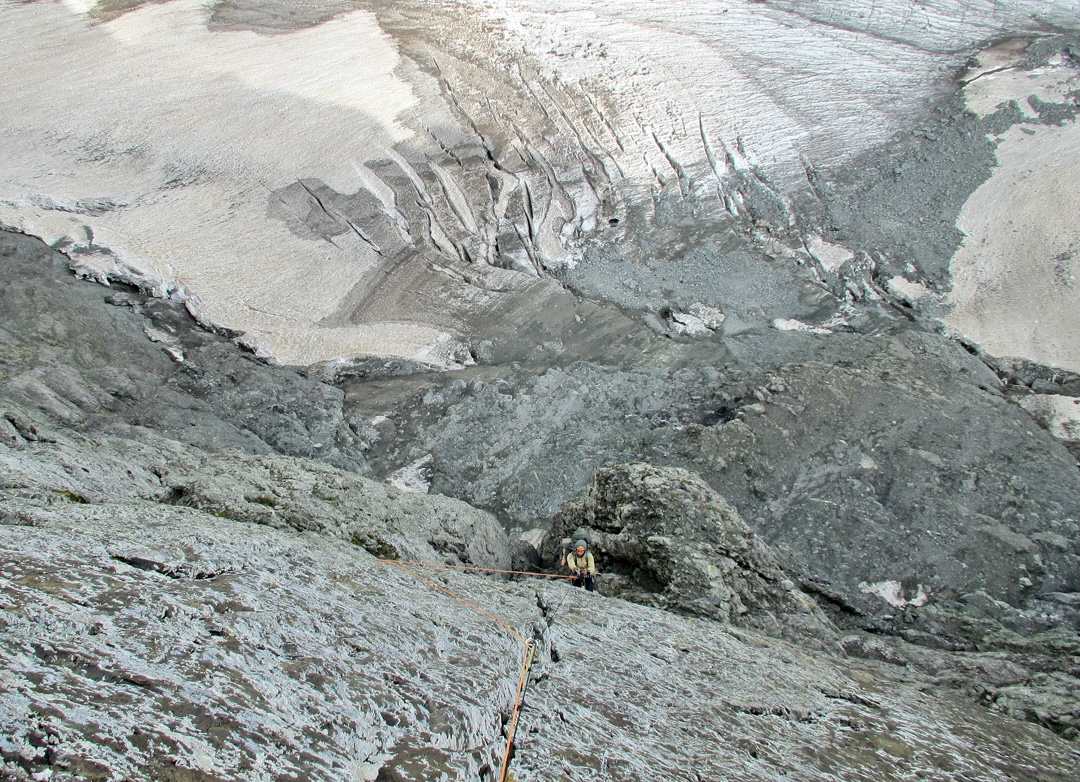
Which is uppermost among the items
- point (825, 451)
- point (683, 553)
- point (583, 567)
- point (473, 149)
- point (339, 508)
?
point (473, 149)

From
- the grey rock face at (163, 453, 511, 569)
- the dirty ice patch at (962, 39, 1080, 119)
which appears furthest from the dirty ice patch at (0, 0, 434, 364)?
the dirty ice patch at (962, 39, 1080, 119)

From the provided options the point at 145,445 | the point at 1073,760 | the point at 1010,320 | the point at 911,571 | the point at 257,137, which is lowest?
the point at 911,571

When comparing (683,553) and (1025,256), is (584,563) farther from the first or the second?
(1025,256)

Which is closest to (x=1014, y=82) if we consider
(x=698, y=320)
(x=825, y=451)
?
(x=698, y=320)

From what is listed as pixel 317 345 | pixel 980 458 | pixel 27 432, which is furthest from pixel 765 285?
pixel 27 432

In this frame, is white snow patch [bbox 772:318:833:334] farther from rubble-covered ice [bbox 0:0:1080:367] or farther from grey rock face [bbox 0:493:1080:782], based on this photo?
grey rock face [bbox 0:493:1080:782]

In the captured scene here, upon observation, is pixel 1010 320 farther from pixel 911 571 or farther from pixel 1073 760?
pixel 1073 760
